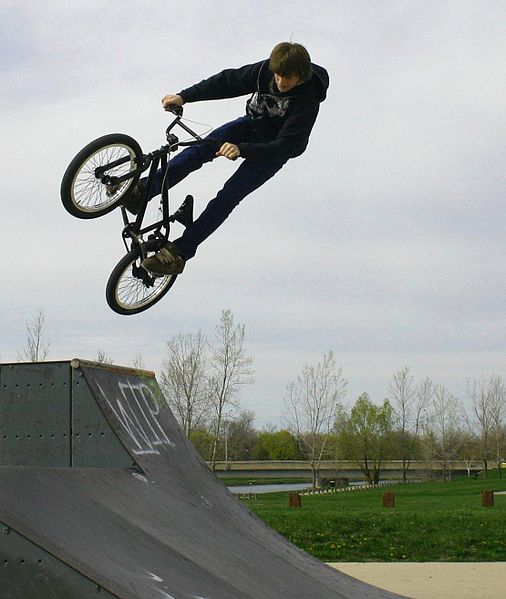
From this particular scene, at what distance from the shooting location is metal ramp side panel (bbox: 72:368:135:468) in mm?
5484

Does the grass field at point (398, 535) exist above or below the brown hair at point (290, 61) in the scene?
below

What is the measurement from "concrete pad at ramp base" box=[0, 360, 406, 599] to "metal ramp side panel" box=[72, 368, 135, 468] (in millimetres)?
42

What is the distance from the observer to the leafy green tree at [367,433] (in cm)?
5453

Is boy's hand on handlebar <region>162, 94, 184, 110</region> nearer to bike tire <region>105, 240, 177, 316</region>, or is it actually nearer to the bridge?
bike tire <region>105, 240, 177, 316</region>

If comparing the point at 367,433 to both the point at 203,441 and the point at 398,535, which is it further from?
the point at 398,535

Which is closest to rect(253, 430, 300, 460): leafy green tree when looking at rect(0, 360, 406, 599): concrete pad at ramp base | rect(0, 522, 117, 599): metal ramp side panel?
rect(0, 360, 406, 599): concrete pad at ramp base

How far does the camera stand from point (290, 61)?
5.75 m

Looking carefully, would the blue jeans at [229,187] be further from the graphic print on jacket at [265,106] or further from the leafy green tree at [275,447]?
the leafy green tree at [275,447]

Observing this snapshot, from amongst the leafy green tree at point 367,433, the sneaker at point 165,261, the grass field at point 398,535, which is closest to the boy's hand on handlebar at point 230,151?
the sneaker at point 165,261

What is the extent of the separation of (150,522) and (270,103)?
317cm

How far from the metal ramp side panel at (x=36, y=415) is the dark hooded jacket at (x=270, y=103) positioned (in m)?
2.06

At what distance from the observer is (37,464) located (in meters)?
5.55

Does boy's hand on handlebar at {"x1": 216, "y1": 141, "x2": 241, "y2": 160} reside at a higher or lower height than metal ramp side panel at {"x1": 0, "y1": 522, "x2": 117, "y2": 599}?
higher

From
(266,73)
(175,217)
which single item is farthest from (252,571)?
(266,73)
